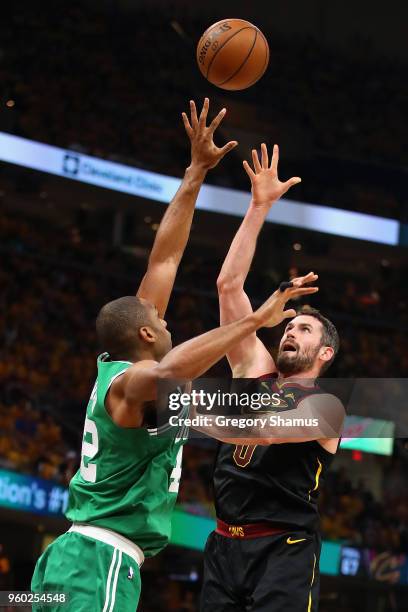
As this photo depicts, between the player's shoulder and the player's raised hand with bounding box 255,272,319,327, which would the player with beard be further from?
the player's shoulder

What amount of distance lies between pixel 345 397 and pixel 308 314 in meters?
0.88

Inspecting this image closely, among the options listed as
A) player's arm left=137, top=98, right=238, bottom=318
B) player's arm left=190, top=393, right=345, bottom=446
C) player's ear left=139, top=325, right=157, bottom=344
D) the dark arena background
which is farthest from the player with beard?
the dark arena background

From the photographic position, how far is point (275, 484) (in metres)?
4.48

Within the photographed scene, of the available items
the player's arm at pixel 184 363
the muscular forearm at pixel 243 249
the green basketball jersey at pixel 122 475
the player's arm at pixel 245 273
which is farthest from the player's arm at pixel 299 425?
the muscular forearm at pixel 243 249

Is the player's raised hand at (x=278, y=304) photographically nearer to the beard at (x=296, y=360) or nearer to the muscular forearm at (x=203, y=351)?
the muscular forearm at (x=203, y=351)

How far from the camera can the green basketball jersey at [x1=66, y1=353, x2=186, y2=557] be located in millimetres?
3766

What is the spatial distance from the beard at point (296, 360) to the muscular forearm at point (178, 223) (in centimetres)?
72

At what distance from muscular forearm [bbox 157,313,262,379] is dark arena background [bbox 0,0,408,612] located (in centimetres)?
976

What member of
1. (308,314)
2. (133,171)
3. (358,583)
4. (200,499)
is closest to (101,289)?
(133,171)

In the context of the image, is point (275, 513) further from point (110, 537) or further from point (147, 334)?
point (147, 334)

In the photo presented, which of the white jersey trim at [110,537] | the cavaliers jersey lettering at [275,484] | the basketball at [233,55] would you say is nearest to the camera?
the white jersey trim at [110,537]

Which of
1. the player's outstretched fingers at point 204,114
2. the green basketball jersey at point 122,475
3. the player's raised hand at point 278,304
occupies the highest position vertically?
the player's outstretched fingers at point 204,114

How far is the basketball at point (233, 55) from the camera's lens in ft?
21.0

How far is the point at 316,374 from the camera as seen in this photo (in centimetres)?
476
